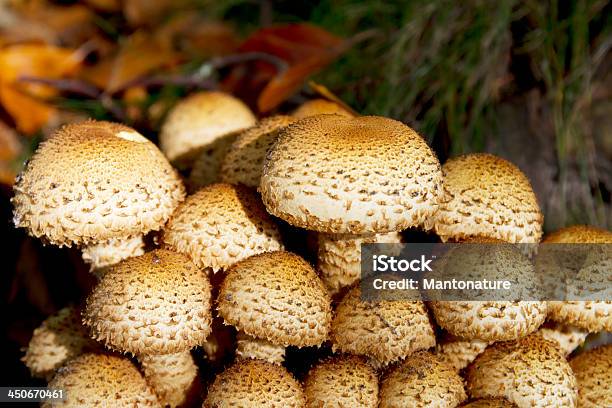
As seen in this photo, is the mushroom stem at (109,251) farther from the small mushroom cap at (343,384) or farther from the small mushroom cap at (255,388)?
the small mushroom cap at (343,384)

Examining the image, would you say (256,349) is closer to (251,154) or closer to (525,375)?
(251,154)

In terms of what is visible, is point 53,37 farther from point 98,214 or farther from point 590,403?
point 590,403

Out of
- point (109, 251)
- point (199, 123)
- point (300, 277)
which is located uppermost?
point (199, 123)

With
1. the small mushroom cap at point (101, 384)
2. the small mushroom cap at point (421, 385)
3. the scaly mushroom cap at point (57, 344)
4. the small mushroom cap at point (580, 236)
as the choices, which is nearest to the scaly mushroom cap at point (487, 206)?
the small mushroom cap at point (580, 236)

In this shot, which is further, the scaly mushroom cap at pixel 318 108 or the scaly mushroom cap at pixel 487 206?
the scaly mushroom cap at pixel 318 108

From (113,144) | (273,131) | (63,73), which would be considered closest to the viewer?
(113,144)

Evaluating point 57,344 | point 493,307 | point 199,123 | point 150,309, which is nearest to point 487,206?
point 493,307

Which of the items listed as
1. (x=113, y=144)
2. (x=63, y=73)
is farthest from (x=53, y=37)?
(x=113, y=144)
